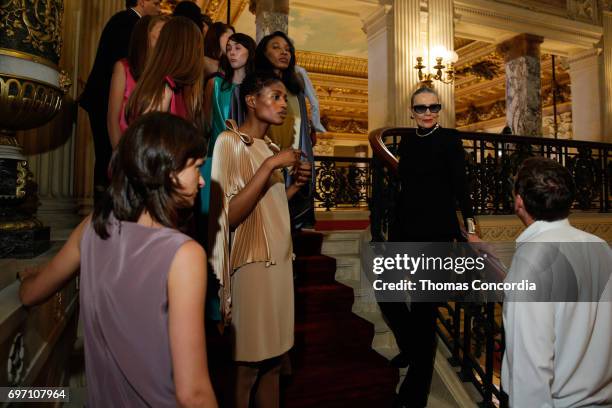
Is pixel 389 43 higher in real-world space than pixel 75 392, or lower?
higher

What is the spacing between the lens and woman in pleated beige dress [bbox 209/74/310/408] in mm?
1560

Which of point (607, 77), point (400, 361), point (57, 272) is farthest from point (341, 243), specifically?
point (607, 77)

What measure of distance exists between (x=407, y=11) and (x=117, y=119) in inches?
294

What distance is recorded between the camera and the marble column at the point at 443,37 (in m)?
7.69

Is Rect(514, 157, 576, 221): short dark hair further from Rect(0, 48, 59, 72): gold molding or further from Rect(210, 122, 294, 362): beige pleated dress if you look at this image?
Rect(0, 48, 59, 72): gold molding

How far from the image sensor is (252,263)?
1.65 metres

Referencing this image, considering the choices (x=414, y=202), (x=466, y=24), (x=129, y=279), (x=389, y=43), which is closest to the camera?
(x=129, y=279)

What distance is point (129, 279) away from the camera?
2.77 feet

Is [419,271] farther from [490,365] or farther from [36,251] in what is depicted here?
[36,251]

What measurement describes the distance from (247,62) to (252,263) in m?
1.30

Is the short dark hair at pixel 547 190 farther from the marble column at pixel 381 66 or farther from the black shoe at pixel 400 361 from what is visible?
the marble column at pixel 381 66

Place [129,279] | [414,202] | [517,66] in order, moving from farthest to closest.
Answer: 1. [517,66]
2. [414,202]
3. [129,279]

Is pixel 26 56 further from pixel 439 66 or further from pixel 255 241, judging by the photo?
pixel 439 66

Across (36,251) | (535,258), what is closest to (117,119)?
(36,251)
